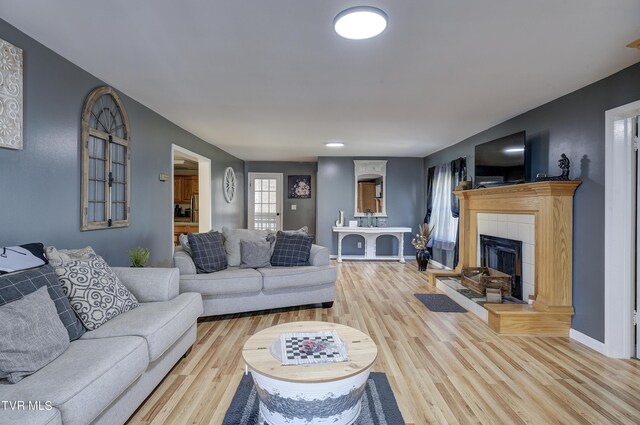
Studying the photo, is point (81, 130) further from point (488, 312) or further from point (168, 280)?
point (488, 312)

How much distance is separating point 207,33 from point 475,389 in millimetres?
2924

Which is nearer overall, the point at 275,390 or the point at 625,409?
the point at 275,390

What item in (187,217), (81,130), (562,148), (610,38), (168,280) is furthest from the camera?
(187,217)

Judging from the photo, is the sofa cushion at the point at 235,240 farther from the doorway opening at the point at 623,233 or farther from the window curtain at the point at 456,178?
the doorway opening at the point at 623,233

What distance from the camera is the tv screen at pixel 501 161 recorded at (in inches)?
148

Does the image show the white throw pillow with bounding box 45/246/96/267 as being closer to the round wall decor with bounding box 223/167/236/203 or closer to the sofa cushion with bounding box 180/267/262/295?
the sofa cushion with bounding box 180/267/262/295

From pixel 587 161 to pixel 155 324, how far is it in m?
3.74

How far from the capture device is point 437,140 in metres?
5.63

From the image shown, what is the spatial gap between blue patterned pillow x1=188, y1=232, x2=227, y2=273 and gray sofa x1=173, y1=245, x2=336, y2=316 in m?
0.07

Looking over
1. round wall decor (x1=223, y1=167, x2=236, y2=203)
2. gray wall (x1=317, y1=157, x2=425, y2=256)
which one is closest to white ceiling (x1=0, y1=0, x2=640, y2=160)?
round wall decor (x1=223, y1=167, x2=236, y2=203)

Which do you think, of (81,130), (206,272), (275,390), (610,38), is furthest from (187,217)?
(610,38)

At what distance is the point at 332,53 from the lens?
2426mm

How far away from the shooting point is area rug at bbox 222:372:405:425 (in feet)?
6.16

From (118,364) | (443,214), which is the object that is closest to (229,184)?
(443,214)
